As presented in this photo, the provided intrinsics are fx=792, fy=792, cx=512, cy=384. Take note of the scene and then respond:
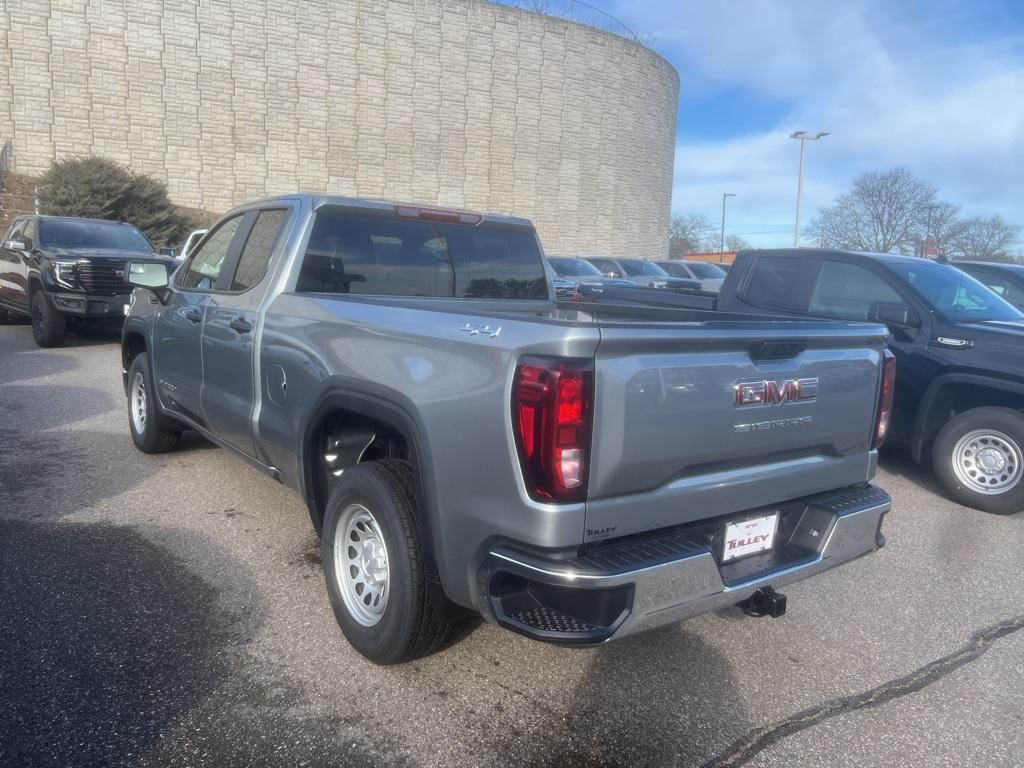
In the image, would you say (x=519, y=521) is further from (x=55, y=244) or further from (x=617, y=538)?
(x=55, y=244)

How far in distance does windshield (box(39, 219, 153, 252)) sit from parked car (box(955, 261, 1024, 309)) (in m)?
11.4

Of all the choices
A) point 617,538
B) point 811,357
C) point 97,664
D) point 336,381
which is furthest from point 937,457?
point 97,664

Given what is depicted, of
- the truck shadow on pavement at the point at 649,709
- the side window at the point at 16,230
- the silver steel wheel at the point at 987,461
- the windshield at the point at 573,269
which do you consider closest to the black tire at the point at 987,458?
the silver steel wheel at the point at 987,461

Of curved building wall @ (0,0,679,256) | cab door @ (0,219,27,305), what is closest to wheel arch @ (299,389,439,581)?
cab door @ (0,219,27,305)

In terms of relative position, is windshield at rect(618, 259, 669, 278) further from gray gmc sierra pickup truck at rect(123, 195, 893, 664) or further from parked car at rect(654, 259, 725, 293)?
gray gmc sierra pickup truck at rect(123, 195, 893, 664)

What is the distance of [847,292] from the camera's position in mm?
6668

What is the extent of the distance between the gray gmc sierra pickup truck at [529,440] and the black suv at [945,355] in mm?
2796

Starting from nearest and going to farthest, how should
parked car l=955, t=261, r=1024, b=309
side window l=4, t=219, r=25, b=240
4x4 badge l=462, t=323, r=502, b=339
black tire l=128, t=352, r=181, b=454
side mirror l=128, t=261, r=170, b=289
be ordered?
4x4 badge l=462, t=323, r=502, b=339 < side mirror l=128, t=261, r=170, b=289 < black tire l=128, t=352, r=181, b=454 < parked car l=955, t=261, r=1024, b=309 < side window l=4, t=219, r=25, b=240

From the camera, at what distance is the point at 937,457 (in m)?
6.02

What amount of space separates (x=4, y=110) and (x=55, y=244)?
18.1 meters

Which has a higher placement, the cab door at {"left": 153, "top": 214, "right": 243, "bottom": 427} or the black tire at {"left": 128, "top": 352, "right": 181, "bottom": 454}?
the cab door at {"left": 153, "top": 214, "right": 243, "bottom": 427}

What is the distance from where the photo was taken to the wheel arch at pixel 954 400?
5730 mm

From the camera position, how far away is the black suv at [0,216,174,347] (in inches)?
434

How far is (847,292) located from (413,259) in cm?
407
